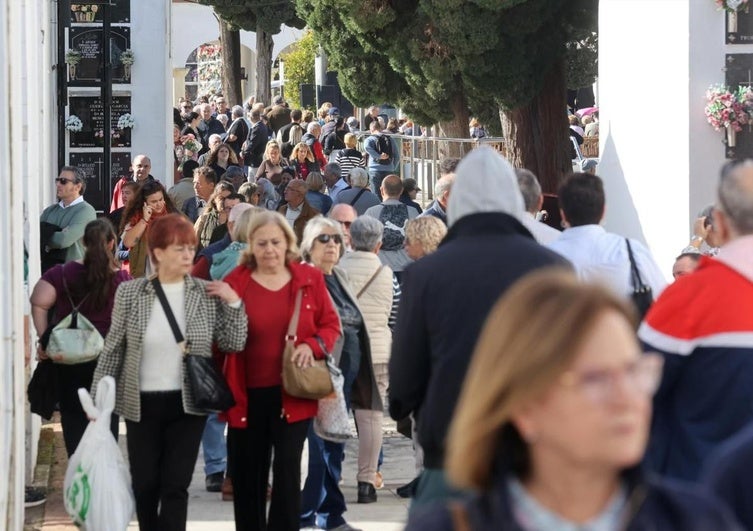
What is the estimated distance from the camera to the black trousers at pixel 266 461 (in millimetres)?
8055

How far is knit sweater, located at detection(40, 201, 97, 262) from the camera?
38.1 feet

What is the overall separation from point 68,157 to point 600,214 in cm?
1394

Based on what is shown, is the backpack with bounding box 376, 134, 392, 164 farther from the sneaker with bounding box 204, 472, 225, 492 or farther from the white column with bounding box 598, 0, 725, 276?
the sneaker with bounding box 204, 472, 225, 492

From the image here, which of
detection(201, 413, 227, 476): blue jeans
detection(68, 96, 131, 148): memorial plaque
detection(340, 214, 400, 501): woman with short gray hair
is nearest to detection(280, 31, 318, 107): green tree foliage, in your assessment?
detection(68, 96, 131, 148): memorial plaque

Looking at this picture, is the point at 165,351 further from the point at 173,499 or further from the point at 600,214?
the point at 600,214

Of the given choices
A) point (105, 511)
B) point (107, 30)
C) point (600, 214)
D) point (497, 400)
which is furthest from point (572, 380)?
point (107, 30)

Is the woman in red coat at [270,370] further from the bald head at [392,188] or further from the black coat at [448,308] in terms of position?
the bald head at [392,188]

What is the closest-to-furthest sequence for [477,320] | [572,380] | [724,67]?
[572,380] → [477,320] → [724,67]

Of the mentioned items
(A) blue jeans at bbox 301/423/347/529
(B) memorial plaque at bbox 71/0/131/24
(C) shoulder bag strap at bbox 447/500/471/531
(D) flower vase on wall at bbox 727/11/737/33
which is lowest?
(A) blue jeans at bbox 301/423/347/529

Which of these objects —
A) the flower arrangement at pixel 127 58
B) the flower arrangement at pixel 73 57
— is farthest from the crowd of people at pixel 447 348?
the flower arrangement at pixel 127 58

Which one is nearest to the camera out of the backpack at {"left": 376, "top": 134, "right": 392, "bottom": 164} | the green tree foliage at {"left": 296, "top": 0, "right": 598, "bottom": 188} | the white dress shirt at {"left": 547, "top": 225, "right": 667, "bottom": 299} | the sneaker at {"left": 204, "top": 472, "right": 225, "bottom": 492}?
the white dress shirt at {"left": 547, "top": 225, "right": 667, "bottom": 299}

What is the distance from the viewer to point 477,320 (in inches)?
207

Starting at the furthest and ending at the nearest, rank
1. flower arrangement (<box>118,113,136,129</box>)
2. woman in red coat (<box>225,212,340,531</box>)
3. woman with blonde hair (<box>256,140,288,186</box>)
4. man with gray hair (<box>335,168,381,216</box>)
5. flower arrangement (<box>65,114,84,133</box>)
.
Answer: flower arrangement (<box>118,113,136,129</box>)
flower arrangement (<box>65,114,84,133</box>)
woman with blonde hair (<box>256,140,288,186</box>)
man with gray hair (<box>335,168,381,216</box>)
woman in red coat (<box>225,212,340,531</box>)

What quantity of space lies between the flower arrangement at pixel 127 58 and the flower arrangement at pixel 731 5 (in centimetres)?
1022
